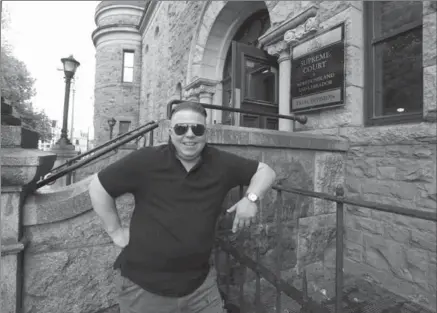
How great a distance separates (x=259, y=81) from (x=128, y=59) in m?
15.8

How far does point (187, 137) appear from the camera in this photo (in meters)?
1.56

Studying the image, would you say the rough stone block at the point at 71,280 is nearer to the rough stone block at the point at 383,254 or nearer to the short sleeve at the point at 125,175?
the short sleeve at the point at 125,175

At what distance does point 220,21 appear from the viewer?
663 cm

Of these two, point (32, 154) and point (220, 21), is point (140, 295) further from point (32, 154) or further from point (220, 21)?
point (220, 21)

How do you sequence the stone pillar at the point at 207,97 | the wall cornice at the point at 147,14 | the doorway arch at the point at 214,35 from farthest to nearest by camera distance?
1. the wall cornice at the point at 147,14
2. the stone pillar at the point at 207,97
3. the doorway arch at the point at 214,35

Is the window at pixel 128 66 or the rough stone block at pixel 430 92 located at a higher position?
→ the window at pixel 128 66

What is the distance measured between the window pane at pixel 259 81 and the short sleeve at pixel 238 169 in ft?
11.5

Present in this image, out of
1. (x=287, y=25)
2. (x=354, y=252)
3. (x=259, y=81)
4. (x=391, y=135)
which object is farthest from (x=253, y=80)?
(x=354, y=252)

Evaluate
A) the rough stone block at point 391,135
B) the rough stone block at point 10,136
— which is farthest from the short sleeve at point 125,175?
the rough stone block at point 391,135

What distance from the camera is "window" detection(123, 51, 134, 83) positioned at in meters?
18.3

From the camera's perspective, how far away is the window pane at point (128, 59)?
18391 millimetres

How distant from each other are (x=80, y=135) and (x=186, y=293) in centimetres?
6922

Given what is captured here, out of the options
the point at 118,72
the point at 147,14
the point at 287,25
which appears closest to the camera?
the point at 287,25

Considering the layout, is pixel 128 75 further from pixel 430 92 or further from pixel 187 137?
pixel 187 137
